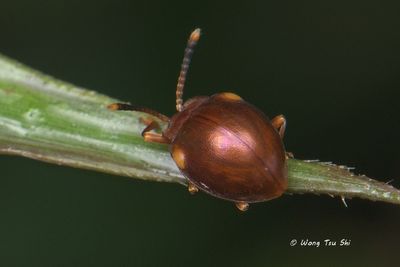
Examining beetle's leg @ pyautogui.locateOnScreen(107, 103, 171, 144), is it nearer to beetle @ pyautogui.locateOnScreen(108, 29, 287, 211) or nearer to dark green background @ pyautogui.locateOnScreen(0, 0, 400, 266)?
beetle @ pyautogui.locateOnScreen(108, 29, 287, 211)

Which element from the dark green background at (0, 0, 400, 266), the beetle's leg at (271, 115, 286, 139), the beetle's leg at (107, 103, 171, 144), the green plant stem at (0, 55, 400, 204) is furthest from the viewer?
the dark green background at (0, 0, 400, 266)

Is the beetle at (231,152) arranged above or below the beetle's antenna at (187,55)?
below

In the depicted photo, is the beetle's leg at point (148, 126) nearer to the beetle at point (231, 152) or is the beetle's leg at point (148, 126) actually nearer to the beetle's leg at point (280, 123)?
the beetle at point (231, 152)

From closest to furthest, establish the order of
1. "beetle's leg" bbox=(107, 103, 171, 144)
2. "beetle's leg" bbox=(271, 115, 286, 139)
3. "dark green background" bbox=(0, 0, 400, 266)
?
"beetle's leg" bbox=(107, 103, 171, 144), "beetle's leg" bbox=(271, 115, 286, 139), "dark green background" bbox=(0, 0, 400, 266)

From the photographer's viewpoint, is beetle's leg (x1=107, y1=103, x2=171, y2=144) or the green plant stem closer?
the green plant stem

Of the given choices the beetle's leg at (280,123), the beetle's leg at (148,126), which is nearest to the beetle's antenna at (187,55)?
the beetle's leg at (148,126)

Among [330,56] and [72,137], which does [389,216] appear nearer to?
[330,56]

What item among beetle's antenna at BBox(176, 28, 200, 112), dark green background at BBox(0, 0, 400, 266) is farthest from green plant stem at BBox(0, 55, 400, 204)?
dark green background at BBox(0, 0, 400, 266)

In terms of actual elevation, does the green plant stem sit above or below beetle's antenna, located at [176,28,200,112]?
below
